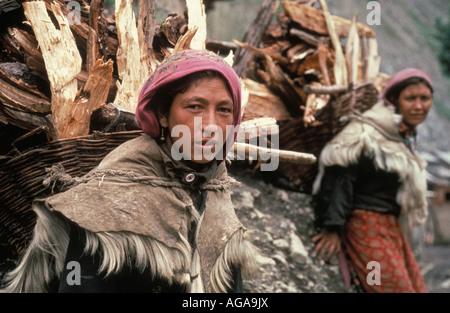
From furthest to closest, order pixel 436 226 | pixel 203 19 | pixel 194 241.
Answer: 1. pixel 436 226
2. pixel 203 19
3. pixel 194 241

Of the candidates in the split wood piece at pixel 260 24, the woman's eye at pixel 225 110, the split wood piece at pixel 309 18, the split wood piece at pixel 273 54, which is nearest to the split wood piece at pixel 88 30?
the woman's eye at pixel 225 110

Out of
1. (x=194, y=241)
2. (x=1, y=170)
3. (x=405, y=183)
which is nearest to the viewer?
(x=194, y=241)

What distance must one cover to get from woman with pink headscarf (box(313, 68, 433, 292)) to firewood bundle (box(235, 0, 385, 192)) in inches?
7.9

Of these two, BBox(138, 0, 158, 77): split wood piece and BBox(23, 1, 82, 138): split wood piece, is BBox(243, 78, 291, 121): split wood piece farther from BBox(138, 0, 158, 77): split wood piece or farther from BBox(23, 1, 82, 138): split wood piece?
BBox(23, 1, 82, 138): split wood piece

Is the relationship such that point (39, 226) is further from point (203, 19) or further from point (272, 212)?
point (272, 212)

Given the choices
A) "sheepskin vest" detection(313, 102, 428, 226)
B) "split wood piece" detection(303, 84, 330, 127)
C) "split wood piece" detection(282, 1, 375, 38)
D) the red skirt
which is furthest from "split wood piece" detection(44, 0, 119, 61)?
the red skirt

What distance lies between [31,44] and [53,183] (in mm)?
913

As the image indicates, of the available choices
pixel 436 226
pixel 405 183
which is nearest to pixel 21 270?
pixel 405 183

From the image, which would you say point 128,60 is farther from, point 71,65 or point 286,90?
point 286,90

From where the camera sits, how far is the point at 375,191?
130 inches

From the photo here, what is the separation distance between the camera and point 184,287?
1.52 metres

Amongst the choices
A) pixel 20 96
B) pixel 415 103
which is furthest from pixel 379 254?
pixel 20 96

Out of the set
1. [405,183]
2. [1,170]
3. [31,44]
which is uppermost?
[31,44]

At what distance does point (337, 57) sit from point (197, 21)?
1697 millimetres
